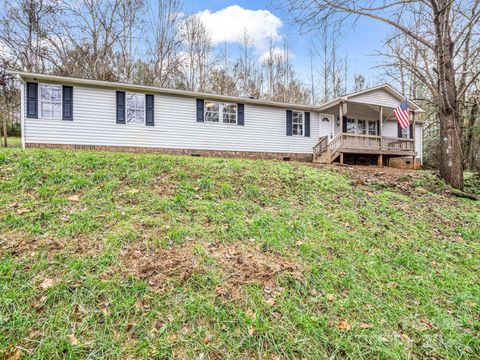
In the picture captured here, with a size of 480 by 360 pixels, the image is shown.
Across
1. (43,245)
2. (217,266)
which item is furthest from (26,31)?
(217,266)

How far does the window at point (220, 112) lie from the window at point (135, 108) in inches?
111

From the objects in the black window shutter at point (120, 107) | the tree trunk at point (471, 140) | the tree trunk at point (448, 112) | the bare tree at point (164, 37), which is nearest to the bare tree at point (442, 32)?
the tree trunk at point (448, 112)

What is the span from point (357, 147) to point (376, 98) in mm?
3435

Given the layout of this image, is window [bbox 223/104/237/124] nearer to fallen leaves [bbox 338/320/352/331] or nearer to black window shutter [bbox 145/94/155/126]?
black window shutter [bbox 145/94/155/126]

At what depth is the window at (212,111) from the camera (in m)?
12.7

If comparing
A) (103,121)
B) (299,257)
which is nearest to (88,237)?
(299,257)

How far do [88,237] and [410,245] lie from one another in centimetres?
478

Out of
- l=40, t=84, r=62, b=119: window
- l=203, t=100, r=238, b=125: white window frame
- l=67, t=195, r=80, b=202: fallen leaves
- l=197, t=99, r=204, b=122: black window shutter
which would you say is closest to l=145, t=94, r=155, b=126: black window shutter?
l=197, t=99, r=204, b=122: black window shutter

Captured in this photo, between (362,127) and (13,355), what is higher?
(362,127)

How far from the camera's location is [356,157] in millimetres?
15836

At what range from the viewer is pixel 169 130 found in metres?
12.0

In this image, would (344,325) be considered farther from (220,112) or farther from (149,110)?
(220,112)

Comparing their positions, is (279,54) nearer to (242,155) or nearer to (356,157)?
(356,157)

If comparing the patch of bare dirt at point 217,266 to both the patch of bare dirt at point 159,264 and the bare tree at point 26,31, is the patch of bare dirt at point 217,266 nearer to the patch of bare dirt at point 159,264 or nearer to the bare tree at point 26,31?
the patch of bare dirt at point 159,264
